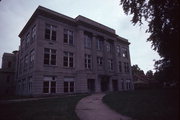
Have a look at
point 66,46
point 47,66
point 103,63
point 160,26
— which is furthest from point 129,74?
point 160,26

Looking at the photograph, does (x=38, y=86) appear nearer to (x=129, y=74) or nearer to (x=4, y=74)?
(x=4, y=74)

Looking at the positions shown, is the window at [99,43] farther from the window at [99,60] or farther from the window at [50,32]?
the window at [50,32]

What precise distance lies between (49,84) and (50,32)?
8.93 metres

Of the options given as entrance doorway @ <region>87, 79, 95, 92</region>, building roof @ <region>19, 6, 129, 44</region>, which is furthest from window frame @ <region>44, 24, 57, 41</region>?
entrance doorway @ <region>87, 79, 95, 92</region>

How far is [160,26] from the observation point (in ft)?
38.0

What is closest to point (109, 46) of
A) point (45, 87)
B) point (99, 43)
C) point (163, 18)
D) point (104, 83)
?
point (99, 43)

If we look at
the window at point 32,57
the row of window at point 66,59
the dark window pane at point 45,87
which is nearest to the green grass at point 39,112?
the dark window pane at point 45,87

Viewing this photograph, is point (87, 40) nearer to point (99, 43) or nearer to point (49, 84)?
point (99, 43)

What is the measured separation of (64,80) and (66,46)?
6.23 m

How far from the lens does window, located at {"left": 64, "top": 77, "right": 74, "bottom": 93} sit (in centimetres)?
2341

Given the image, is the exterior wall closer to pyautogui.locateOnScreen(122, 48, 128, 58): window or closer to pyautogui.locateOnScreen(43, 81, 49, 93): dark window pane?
pyautogui.locateOnScreen(43, 81, 49, 93): dark window pane

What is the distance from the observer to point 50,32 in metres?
23.5

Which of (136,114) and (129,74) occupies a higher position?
→ (129,74)

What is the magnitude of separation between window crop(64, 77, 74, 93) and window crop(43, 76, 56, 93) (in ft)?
6.86
